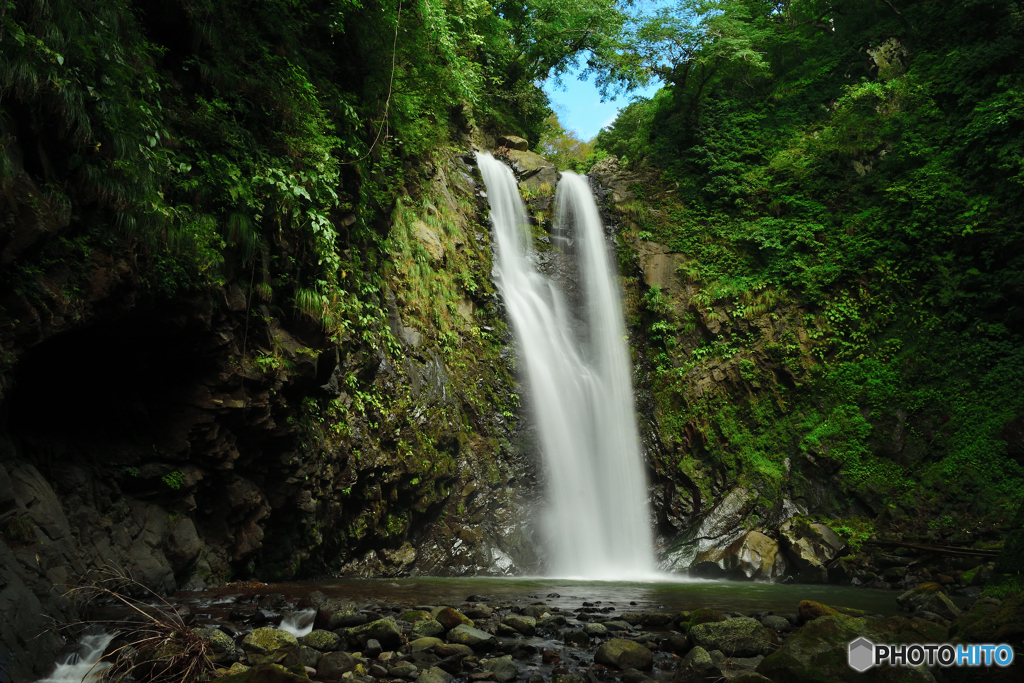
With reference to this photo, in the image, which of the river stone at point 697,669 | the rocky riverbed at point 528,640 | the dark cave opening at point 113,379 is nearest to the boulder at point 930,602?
the rocky riverbed at point 528,640

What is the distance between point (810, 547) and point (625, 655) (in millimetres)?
7913

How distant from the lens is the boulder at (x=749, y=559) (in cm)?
1102

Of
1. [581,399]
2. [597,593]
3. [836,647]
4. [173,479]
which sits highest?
[581,399]

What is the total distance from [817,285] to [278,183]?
42.5ft

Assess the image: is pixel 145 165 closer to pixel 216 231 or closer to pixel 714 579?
pixel 216 231

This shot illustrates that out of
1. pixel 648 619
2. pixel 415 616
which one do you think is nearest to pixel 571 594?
pixel 648 619

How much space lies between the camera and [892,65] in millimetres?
16156

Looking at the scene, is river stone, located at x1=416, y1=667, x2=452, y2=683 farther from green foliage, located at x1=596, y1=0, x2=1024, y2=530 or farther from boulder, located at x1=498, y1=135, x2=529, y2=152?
boulder, located at x1=498, y1=135, x2=529, y2=152

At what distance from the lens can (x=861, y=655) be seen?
4.18m

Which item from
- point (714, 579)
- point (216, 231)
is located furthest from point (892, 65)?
point (216, 231)

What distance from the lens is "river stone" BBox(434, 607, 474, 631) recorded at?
5.78 meters

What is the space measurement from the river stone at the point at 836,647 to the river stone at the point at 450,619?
2.81m

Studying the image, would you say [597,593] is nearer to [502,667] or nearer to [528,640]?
[528,640]

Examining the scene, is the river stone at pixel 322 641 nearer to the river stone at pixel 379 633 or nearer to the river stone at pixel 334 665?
the river stone at pixel 379 633
